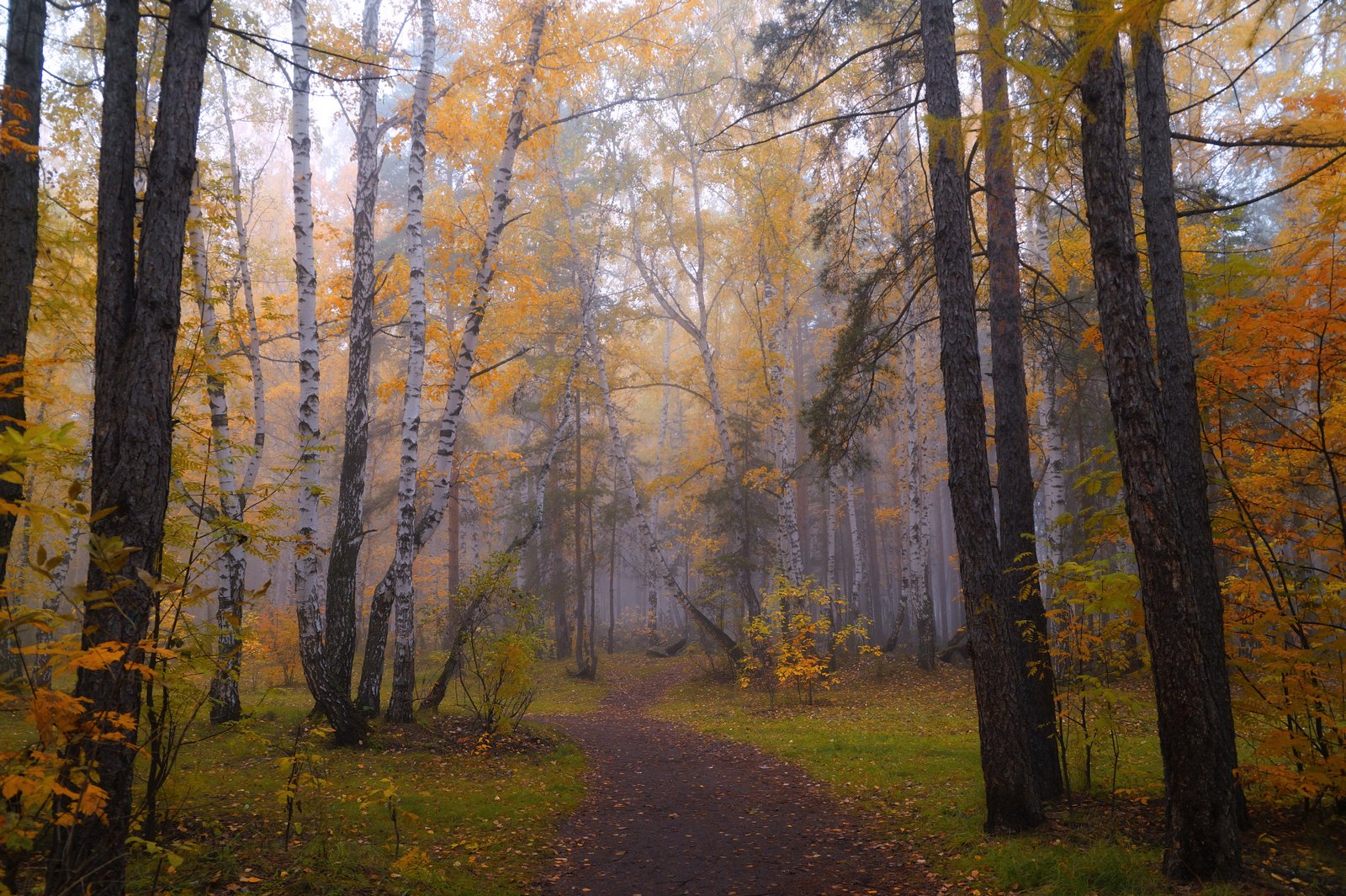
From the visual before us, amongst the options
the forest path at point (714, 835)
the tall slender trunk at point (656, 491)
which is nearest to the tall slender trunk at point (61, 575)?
the forest path at point (714, 835)

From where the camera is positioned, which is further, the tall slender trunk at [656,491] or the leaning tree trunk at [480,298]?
the tall slender trunk at [656,491]

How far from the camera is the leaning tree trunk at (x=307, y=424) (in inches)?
317

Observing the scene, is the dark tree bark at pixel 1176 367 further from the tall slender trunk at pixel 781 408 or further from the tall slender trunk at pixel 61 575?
the tall slender trunk at pixel 781 408

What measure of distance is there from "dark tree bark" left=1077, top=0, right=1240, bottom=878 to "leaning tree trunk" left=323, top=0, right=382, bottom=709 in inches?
313

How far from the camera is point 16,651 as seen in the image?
2494 millimetres

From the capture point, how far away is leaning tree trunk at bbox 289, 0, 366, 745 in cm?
806

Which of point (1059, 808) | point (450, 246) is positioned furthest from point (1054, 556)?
point (450, 246)

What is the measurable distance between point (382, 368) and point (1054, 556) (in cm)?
2177

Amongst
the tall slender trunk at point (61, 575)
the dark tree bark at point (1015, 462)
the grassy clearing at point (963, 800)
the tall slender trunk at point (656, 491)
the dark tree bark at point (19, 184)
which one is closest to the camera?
the tall slender trunk at point (61, 575)

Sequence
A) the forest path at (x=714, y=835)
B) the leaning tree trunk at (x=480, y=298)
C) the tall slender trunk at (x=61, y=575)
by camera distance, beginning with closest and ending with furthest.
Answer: the tall slender trunk at (x=61, y=575) < the forest path at (x=714, y=835) < the leaning tree trunk at (x=480, y=298)

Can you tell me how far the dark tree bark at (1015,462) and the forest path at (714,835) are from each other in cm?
177

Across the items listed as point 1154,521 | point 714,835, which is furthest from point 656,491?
point 1154,521

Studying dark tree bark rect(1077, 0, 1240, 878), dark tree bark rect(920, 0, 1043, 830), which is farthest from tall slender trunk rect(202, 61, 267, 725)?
dark tree bark rect(1077, 0, 1240, 878)

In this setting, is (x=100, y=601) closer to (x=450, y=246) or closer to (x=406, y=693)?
(x=406, y=693)
